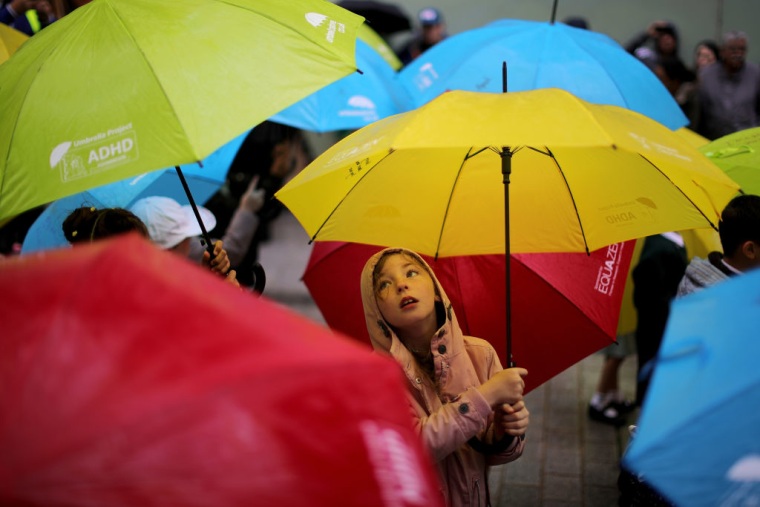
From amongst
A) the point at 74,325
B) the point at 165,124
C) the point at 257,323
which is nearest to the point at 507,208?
the point at 165,124

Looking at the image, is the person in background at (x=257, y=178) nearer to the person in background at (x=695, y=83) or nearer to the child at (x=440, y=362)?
the child at (x=440, y=362)

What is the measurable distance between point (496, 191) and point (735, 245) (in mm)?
1057

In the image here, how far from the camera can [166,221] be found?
14.4 feet

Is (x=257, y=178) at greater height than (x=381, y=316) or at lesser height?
lesser

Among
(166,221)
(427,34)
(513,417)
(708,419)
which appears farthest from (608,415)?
(427,34)

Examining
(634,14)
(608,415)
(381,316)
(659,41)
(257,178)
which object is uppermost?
(381,316)

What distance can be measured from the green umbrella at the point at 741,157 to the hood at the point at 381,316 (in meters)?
1.67

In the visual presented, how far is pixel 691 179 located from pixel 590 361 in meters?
3.69

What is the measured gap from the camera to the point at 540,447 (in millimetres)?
5918

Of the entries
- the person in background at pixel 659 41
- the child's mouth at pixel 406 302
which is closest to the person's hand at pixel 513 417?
the child's mouth at pixel 406 302

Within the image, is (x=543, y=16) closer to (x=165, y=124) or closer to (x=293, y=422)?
(x=165, y=124)

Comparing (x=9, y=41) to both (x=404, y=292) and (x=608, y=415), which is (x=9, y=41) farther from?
(x=608, y=415)

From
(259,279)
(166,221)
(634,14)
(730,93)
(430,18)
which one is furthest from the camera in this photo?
(634,14)

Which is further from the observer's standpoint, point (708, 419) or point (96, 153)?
point (96, 153)
